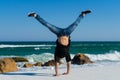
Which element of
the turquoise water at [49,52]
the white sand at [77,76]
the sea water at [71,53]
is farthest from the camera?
the turquoise water at [49,52]

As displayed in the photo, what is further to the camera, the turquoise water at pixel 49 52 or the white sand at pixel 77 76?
the turquoise water at pixel 49 52

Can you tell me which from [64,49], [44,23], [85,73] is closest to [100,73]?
[85,73]

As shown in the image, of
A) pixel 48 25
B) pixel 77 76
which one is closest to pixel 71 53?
pixel 77 76

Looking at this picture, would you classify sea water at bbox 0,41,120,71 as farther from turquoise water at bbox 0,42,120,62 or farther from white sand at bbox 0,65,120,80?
white sand at bbox 0,65,120,80

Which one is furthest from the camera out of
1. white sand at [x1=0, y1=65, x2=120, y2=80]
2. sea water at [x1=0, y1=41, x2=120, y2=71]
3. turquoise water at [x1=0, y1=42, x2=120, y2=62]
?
turquoise water at [x1=0, y1=42, x2=120, y2=62]

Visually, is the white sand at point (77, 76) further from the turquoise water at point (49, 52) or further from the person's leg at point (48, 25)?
the turquoise water at point (49, 52)

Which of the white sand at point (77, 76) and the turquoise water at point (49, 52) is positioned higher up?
the white sand at point (77, 76)

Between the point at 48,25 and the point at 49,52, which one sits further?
the point at 49,52

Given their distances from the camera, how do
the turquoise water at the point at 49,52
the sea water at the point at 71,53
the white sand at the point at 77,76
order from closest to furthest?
1. the white sand at the point at 77,76
2. the sea water at the point at 71,53
3. the turquoise water at the point at 49,52

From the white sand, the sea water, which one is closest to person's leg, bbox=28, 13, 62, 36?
the white sand

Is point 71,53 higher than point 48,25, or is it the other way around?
point 48,25

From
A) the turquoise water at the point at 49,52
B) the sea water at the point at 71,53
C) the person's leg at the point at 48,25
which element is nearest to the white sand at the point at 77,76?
the person's leg at the point at 48,25

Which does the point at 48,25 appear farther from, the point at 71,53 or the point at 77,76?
the point at 71,53

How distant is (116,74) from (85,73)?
0.90 m
